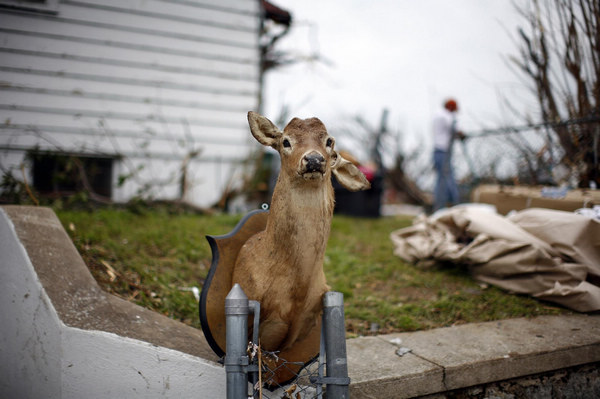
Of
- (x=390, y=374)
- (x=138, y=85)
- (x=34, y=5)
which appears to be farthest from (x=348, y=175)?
(x=34, y=5)

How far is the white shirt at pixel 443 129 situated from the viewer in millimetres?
6062

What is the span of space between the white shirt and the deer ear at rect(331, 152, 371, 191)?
189 inches

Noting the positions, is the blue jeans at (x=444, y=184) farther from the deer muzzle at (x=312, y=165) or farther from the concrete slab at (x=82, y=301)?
the deer muzzle at (x=312, y=165)

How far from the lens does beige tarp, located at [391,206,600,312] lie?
2896mm

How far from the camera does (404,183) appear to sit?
9.66 m

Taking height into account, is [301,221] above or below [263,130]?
below

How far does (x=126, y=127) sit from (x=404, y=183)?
6488mm

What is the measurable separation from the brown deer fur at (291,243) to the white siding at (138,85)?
4041 mm

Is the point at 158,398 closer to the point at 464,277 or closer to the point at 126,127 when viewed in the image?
the point at 464,277

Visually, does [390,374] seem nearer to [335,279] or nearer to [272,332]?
[272,332]

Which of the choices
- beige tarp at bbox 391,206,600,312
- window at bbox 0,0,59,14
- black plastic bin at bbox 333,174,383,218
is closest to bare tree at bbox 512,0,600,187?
beige tarp at bbox 391,206,600,312

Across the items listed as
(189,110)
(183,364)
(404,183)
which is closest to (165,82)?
(189,110)

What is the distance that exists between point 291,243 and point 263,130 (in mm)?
466

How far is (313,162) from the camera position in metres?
1.34
